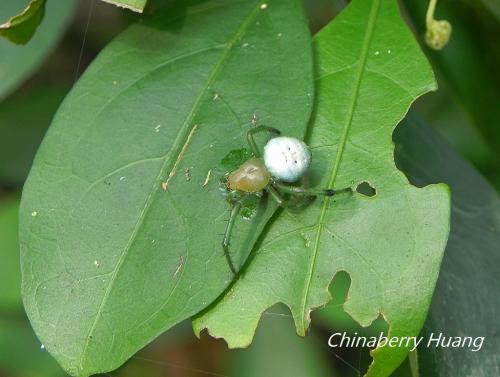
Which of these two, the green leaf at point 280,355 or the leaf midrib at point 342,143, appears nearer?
the leaf midrib at point 342,143

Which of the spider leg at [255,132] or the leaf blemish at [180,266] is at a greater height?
the spider leg at [255,132]

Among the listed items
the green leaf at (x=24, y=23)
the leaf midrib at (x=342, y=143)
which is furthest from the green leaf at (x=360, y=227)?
the green leaf at (x=24, y=23)

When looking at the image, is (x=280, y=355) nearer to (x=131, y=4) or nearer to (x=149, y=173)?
(x=149, y=173)

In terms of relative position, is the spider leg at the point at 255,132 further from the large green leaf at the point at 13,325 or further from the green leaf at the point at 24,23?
the large green leaf at the point at 13,325

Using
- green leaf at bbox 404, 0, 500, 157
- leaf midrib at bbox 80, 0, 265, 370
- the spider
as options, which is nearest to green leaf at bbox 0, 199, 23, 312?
leaf midrib at bbox 80, 0, 265, 370

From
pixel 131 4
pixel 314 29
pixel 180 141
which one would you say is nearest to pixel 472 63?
pixel 314 29

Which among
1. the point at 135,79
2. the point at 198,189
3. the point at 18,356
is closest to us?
the point at 198,189

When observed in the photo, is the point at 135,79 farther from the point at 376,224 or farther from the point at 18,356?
the point at 18,356

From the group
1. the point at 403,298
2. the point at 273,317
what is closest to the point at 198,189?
the point at 403,298
